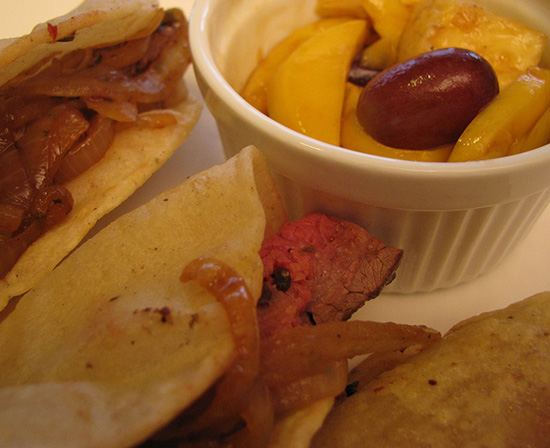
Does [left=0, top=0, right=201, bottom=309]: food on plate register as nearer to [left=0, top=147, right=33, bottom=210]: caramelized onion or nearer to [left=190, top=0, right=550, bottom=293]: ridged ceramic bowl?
[left=0, top=147, right=33, bottom=210]: caramelized onion

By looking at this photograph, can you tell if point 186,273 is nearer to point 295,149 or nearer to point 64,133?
point 295,149

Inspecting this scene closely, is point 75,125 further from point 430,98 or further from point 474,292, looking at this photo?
point 474,292

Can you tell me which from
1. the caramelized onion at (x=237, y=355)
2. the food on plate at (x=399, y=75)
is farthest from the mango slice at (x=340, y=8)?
the caramelized onion at (x=237, y=355)

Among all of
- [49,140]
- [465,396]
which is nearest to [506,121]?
[465,396]

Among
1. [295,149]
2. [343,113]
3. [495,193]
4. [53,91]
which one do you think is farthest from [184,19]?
[495,193]

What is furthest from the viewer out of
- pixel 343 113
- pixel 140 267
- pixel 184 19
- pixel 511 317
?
pixel 184 19

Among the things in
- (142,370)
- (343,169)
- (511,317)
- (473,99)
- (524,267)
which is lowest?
(524,267)

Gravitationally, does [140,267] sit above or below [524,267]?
above

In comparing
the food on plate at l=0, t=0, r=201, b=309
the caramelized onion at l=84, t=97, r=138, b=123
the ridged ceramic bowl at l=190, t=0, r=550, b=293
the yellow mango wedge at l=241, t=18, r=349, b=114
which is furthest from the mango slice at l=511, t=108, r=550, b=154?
the caramelized onion at l=84, t=97, r=138, b=123
